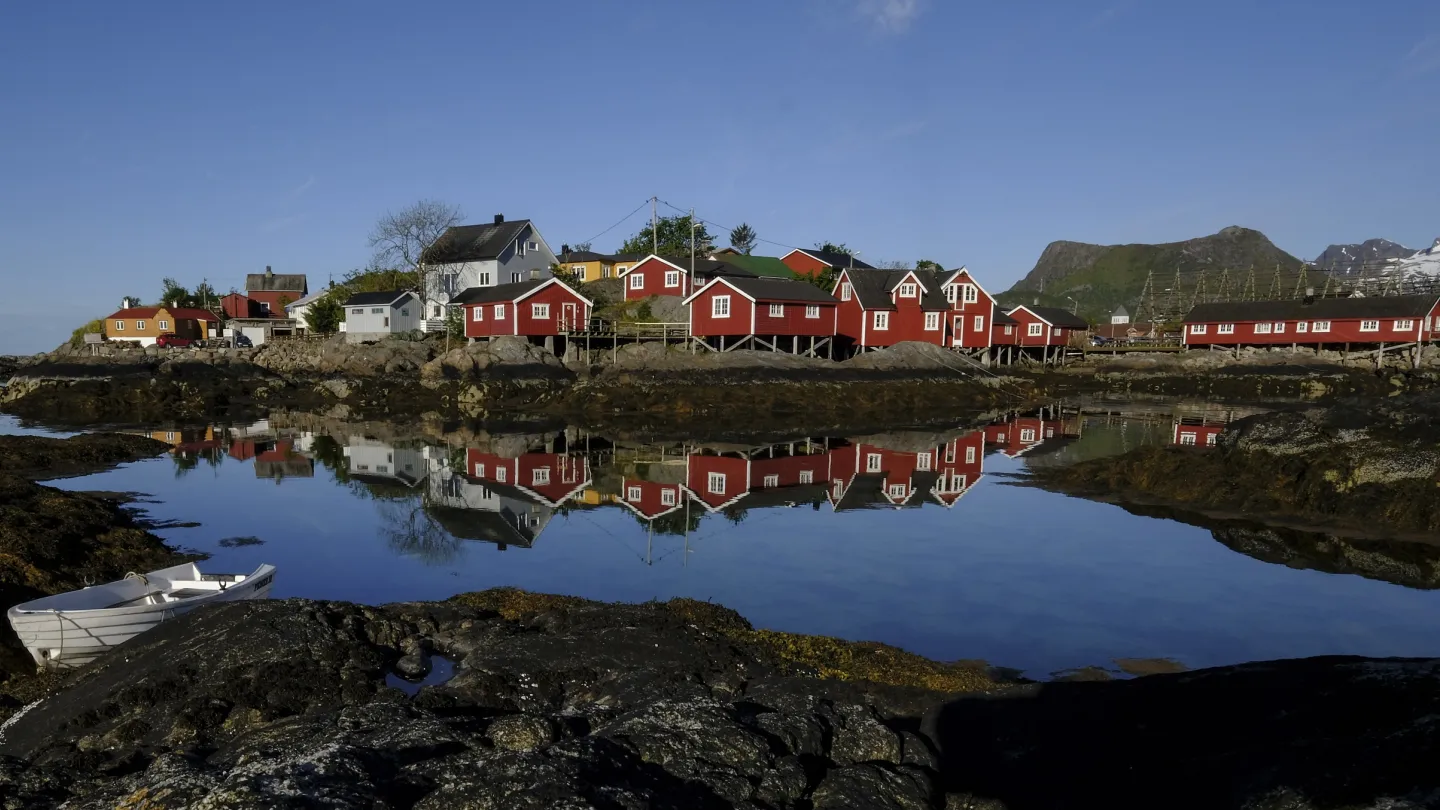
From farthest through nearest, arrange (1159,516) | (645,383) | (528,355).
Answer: (528,355), (645,383), (1159,516)

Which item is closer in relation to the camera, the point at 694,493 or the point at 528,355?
the point at 694,493

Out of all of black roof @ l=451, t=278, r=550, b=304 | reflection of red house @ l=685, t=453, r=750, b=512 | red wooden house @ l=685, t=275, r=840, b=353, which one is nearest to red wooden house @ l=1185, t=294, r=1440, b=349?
red wooden house @ l=685, t=275, r=840, b=353

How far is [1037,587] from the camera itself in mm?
16547

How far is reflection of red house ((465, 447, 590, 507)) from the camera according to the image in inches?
1050

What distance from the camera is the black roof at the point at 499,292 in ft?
196

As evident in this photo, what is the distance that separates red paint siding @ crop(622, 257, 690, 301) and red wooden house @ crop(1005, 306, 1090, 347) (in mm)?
31306

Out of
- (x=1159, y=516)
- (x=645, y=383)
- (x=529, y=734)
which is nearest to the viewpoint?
(x=529, y=734)

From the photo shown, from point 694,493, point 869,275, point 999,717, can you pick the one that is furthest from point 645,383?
point 999,717

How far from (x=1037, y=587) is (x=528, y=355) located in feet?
154

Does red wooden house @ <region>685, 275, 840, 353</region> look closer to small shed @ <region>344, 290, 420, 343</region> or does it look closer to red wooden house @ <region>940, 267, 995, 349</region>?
red wooden house @ <region>940, 267, 995, 349</region>

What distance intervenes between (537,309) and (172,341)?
49161mm

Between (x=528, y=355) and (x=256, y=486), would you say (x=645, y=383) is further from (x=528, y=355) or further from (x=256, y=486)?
(x=256, y=486)

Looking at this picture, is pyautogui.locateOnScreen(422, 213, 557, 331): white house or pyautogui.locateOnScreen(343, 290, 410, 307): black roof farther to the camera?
pyautogui.locateOnScreen(422, 213, 557, 331): white house

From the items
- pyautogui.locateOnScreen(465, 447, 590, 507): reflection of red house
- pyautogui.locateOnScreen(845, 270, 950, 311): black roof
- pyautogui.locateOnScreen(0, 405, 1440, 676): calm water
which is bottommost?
pyautogui.locateOnScreen(0, 405, 1440, 676): calm water
